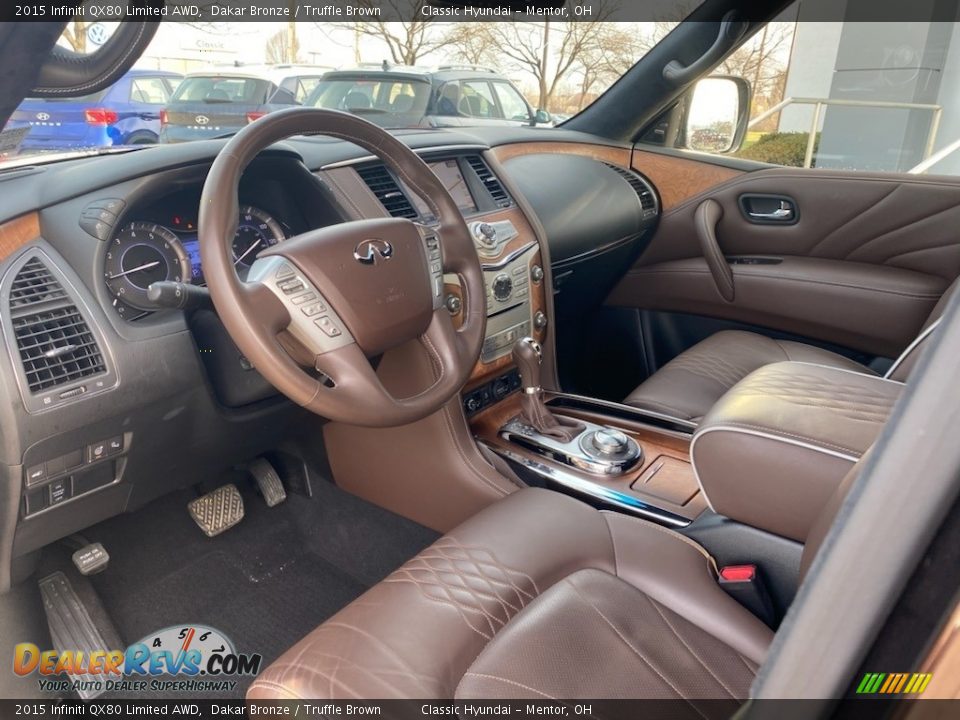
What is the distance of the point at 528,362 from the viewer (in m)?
1.91

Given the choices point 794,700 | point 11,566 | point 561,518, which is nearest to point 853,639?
point 794,700

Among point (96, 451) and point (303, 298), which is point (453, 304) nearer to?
point (303, 298)

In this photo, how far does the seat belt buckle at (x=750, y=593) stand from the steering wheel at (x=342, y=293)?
585 mm

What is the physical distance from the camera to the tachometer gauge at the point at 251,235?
161cm

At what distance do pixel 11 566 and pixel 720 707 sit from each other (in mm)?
1311

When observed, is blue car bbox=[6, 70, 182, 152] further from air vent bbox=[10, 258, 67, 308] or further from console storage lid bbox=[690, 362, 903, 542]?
console storage lid bbox=[690, 362, 903, 542]

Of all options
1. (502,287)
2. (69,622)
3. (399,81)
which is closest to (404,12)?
(399,81)

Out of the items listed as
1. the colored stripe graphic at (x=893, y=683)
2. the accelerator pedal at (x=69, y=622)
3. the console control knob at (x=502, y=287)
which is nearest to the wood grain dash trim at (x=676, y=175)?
the console control knob at (x=502, y=287)

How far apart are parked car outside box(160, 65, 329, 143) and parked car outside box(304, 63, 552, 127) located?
89 mm

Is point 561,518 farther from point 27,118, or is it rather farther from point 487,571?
point 27,118

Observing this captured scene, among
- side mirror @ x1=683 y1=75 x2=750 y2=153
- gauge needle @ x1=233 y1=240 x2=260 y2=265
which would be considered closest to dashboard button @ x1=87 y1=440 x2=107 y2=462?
gauge needle @ x1=233 y1=240 x2=260 y2=265

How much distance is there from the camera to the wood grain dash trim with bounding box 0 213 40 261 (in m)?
1.26

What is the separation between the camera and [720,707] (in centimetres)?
97

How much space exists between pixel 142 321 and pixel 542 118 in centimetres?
198
